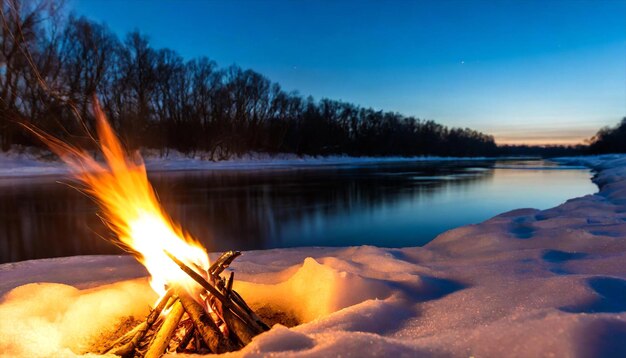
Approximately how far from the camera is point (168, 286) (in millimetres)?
2555

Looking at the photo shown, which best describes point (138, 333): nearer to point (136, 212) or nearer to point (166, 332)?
point (166, 332)

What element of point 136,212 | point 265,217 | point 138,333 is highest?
point 136,212

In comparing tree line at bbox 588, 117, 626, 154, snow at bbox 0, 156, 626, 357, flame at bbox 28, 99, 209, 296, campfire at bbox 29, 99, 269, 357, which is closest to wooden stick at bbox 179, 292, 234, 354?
campfire at bbox 29, 99, 269, 357

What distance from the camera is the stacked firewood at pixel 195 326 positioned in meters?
2.23

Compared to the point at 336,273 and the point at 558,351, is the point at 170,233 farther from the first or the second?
the point at 558,351

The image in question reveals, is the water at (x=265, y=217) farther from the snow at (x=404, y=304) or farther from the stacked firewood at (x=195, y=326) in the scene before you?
the stacked firewood at (x=195, y=326)

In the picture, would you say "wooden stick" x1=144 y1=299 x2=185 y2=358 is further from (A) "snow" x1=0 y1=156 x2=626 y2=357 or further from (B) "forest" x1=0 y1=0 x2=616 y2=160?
(B) "forest" x1=0 y1=0 x2=616 y2=160

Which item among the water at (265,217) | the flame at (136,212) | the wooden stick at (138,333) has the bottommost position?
the water at (265,217)

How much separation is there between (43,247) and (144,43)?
42.3m

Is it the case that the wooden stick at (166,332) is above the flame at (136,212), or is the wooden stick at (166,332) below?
below

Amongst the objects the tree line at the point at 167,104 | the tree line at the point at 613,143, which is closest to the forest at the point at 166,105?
the tree line at the point at 167,104

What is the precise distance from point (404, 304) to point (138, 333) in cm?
168

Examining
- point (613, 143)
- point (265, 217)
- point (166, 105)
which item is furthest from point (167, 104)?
point (613, 143)

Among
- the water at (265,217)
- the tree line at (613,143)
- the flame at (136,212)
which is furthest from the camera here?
the tree line at (613,143)
